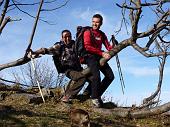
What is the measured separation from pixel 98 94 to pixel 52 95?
1.38 metres

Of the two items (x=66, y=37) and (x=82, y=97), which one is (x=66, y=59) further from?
(x=82, y=97)

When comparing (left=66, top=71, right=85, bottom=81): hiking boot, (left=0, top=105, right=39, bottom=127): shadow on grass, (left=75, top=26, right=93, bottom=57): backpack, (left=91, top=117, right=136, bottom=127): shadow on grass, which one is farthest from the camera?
(left=66, top=71, right=85, bottom=81): hiking boot

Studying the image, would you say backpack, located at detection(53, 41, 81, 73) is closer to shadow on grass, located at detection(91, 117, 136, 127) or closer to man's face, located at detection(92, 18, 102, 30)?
man's face, located at detection(92, 18, 102, 30)

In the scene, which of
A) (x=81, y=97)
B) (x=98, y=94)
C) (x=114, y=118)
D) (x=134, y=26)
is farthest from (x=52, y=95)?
(x=134, y=26)

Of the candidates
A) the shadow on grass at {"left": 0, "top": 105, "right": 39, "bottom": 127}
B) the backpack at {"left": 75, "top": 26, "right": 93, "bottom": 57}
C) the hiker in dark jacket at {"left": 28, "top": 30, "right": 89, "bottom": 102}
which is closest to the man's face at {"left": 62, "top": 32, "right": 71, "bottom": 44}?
the hiker in dark jacket at {"left": 28, "top": 30, "right": 89, "bottom": 102}

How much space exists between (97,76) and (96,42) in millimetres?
735

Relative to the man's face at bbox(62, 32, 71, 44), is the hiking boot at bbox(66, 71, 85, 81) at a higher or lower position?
lower

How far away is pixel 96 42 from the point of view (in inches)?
383

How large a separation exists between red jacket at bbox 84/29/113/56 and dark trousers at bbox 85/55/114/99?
0.51ft

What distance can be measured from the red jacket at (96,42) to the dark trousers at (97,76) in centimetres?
15

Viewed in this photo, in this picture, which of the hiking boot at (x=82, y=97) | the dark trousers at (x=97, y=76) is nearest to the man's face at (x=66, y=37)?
the dark trousers at (x=97, y=76)

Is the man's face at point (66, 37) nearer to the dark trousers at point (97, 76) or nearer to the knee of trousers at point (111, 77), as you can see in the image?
the dark trousers at point (97, 76)

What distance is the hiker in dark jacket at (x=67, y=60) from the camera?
10.0 metres

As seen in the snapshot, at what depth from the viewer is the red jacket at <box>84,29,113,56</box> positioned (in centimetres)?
959
